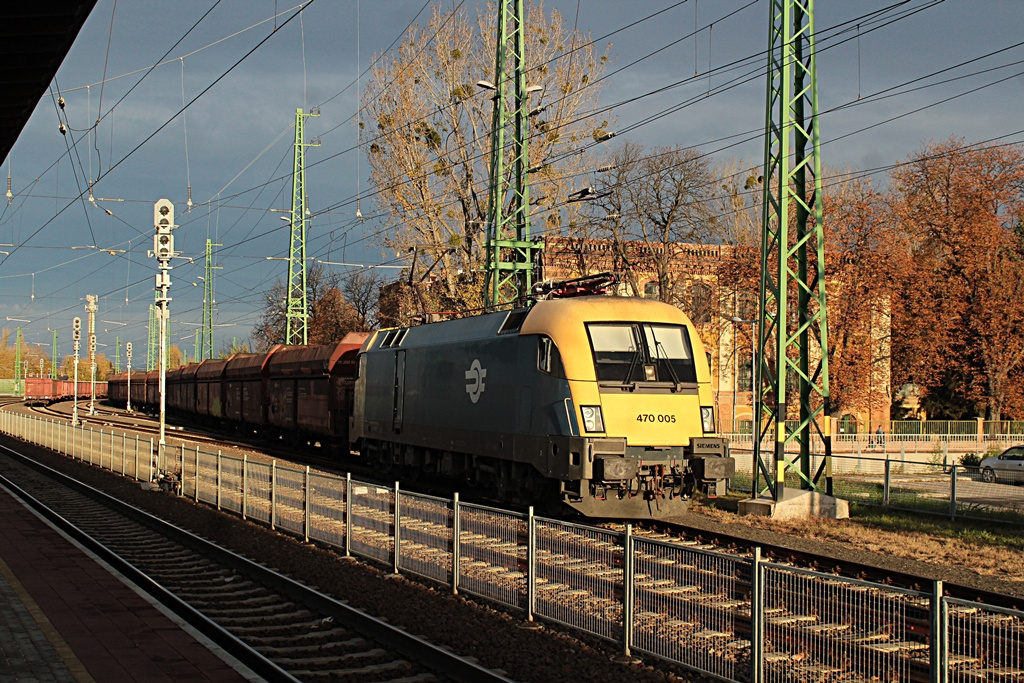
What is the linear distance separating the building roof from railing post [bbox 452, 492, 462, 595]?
6464 mm

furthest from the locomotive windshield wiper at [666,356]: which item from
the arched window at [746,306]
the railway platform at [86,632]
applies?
the arched window at [746,306]

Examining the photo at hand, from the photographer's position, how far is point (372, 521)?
1394 cm

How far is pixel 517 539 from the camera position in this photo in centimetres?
1084

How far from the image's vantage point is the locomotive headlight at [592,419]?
16138 millimetres

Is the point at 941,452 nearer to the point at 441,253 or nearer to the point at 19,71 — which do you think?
the point at 441,253

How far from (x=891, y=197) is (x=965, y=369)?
33.7 ft

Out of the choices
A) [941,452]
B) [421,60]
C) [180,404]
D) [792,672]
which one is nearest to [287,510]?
[792,672]

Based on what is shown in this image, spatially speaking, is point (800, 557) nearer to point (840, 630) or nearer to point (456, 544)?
point (456, 544)

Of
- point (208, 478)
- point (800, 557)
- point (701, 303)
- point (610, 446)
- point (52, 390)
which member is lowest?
point (52, 390)

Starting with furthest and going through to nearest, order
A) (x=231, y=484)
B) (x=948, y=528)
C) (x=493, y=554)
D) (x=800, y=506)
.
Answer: (x=231, y=484) < (x=800, y=506) < (x=948, y=528) < (x=493, y=554)

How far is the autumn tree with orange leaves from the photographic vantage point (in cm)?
5353

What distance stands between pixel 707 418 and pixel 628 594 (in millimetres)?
Answer: 8548

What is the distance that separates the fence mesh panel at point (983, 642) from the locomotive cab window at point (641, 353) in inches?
391

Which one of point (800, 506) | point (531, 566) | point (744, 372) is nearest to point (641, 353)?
point (800, 506)
